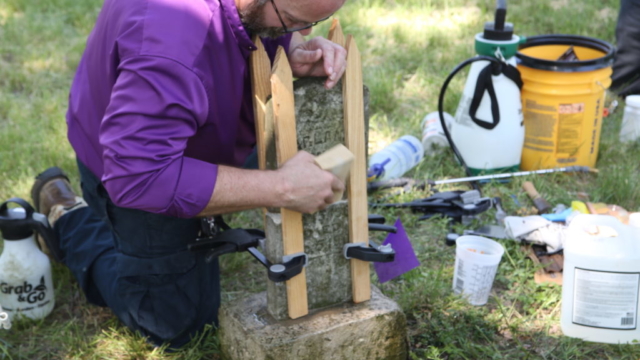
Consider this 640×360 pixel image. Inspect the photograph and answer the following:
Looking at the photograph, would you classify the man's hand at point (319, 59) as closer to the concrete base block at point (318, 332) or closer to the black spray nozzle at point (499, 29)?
the concrete base block at point (318, 332)

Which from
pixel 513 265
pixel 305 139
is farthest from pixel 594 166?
pixel 305 139

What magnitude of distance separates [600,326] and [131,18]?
72.6 inches

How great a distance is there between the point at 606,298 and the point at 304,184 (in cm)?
119

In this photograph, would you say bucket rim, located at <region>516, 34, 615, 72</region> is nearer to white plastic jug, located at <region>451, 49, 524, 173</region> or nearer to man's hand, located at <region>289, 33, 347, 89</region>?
white plastic jug, located at <region>451, 49, 524, 173</region>

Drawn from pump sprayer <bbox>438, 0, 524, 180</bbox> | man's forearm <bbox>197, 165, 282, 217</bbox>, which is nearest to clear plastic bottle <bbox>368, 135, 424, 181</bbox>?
pump sprayer <bbox>438, 0, 524, 180</bbox>

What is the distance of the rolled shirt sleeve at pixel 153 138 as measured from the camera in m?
1.73

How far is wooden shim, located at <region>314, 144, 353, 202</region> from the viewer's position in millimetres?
1925

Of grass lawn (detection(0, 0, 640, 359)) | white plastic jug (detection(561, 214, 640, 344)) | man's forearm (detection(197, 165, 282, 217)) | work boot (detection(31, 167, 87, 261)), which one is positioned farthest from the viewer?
work boot (detection(31, 167, 87, 261))

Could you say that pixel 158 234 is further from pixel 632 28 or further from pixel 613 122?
pixel 632 28

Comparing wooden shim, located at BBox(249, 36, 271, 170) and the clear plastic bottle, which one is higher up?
wooden shim, located at BBox(249, 36, 271, 170)

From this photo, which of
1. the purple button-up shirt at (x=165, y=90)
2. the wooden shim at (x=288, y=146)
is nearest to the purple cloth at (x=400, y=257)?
the wooden shim at (x=288, y=146)

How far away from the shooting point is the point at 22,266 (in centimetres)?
265

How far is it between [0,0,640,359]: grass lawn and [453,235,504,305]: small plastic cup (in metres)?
0.05

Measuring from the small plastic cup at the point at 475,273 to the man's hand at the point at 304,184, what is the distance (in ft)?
2.92
